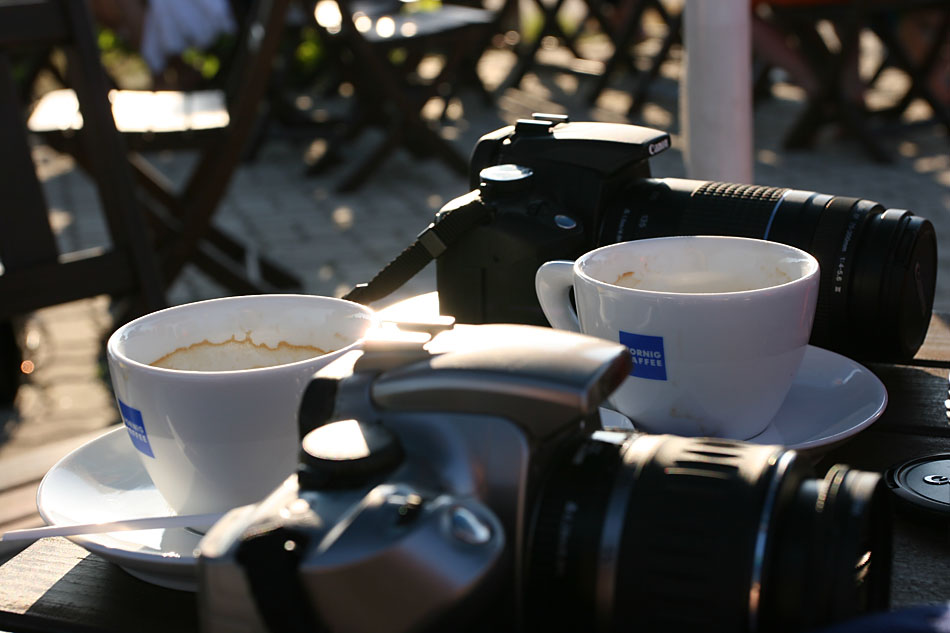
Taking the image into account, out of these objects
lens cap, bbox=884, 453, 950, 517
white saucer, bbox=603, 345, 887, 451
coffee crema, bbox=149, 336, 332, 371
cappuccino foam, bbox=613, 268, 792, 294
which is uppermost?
coffee crema, bbox=149, 336, 332, 371

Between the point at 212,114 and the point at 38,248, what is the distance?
5.04 feet

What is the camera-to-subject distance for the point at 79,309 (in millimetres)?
3617

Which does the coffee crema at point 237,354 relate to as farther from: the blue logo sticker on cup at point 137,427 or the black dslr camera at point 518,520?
the black dslr camera at point 518,520

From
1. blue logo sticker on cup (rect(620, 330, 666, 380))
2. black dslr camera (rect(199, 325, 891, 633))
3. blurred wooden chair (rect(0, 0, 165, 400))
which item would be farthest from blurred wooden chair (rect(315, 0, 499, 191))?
black dslr camera (rect(199, 325, 891, 633))

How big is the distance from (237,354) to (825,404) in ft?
1.71

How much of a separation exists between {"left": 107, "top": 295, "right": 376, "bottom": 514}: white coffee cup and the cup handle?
0.22 metres

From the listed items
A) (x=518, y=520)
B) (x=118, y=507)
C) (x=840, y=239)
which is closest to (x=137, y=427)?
(x=118, y=507)

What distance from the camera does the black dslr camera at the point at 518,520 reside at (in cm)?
53

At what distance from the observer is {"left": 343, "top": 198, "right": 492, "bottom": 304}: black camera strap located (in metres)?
1.16

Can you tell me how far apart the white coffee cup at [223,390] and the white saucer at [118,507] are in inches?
1.5

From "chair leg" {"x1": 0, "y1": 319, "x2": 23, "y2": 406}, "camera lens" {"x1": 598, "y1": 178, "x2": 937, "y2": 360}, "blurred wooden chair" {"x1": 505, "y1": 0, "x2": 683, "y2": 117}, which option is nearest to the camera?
"camera lens" {"x1": 598, "y1": 178, "x2": 937, "y2": 360}

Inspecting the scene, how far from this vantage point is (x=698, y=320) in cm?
84

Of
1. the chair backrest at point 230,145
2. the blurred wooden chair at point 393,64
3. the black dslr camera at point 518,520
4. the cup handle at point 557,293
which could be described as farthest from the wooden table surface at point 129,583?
the blurred wooden chair at point 393,64

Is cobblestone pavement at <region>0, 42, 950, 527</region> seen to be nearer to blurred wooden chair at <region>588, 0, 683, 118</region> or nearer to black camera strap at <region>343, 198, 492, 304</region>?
blurred wooden chair at <region>588, 0, 683, 118</region>
